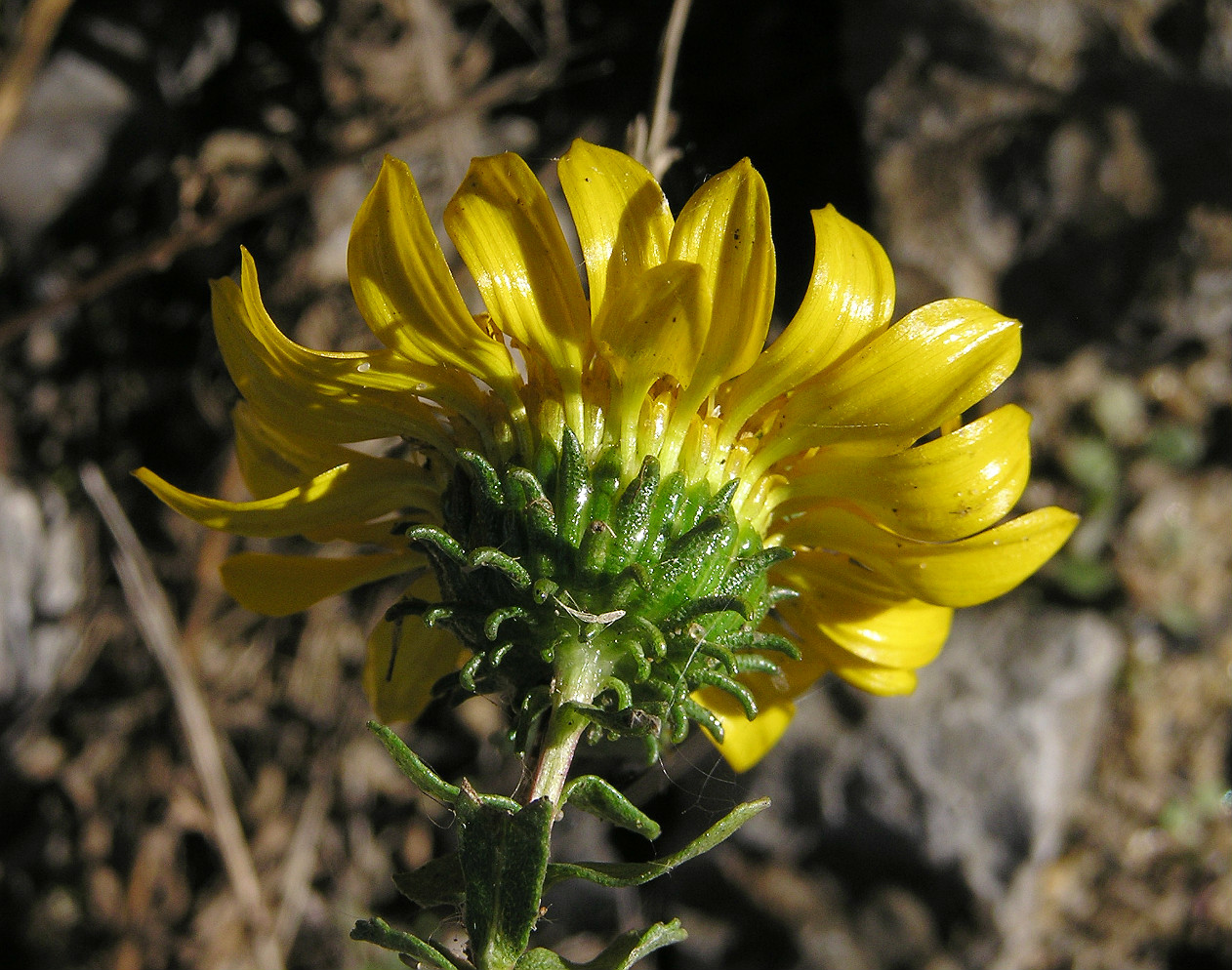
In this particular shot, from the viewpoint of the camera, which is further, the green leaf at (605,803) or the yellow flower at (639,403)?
the yellow flower at (639,403)

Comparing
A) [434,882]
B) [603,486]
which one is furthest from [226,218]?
[434,882]

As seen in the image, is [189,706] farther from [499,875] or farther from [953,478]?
[953,478]

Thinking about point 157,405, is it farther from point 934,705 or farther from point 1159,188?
point 1159,188

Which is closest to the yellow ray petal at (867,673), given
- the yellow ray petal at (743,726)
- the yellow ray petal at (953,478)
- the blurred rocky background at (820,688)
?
the yellow ray petal at (743,726)

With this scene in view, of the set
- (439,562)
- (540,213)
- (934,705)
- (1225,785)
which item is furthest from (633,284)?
(1225,785)

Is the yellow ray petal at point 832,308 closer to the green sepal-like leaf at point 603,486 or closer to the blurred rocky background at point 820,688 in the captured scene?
the green sepal-like leaf at point 603,486
